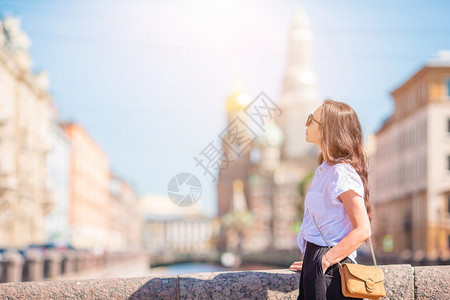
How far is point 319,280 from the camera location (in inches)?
148

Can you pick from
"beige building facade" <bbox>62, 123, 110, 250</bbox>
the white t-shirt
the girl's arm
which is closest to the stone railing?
the white t-shirt

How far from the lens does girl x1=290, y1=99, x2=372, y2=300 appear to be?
3762 millimetres

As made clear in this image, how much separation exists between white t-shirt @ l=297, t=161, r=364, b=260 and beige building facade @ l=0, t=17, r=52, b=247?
128 feet


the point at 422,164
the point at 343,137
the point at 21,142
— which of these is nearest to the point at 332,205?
the point at 343,137

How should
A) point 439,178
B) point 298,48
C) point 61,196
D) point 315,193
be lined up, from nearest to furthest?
point 315,193 < point 439,178 < point 61,196 < point 298,48

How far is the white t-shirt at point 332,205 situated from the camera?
384cm

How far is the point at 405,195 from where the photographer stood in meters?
66.6

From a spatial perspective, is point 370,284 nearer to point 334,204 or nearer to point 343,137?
point 334,204

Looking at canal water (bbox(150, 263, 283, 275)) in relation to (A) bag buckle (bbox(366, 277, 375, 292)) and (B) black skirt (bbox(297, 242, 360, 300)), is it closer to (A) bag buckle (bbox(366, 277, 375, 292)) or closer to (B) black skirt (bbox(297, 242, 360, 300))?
(B) black skirt (bbox(297, 242, 360, 300))

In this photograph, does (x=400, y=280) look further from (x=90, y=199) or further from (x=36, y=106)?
(x=90, y=199)

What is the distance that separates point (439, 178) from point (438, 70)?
816 cm

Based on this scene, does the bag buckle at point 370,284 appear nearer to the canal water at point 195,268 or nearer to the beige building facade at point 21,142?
the beige building facade at point 21,142

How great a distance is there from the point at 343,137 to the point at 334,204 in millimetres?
343

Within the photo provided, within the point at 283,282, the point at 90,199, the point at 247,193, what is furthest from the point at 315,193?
the point at 247,193
